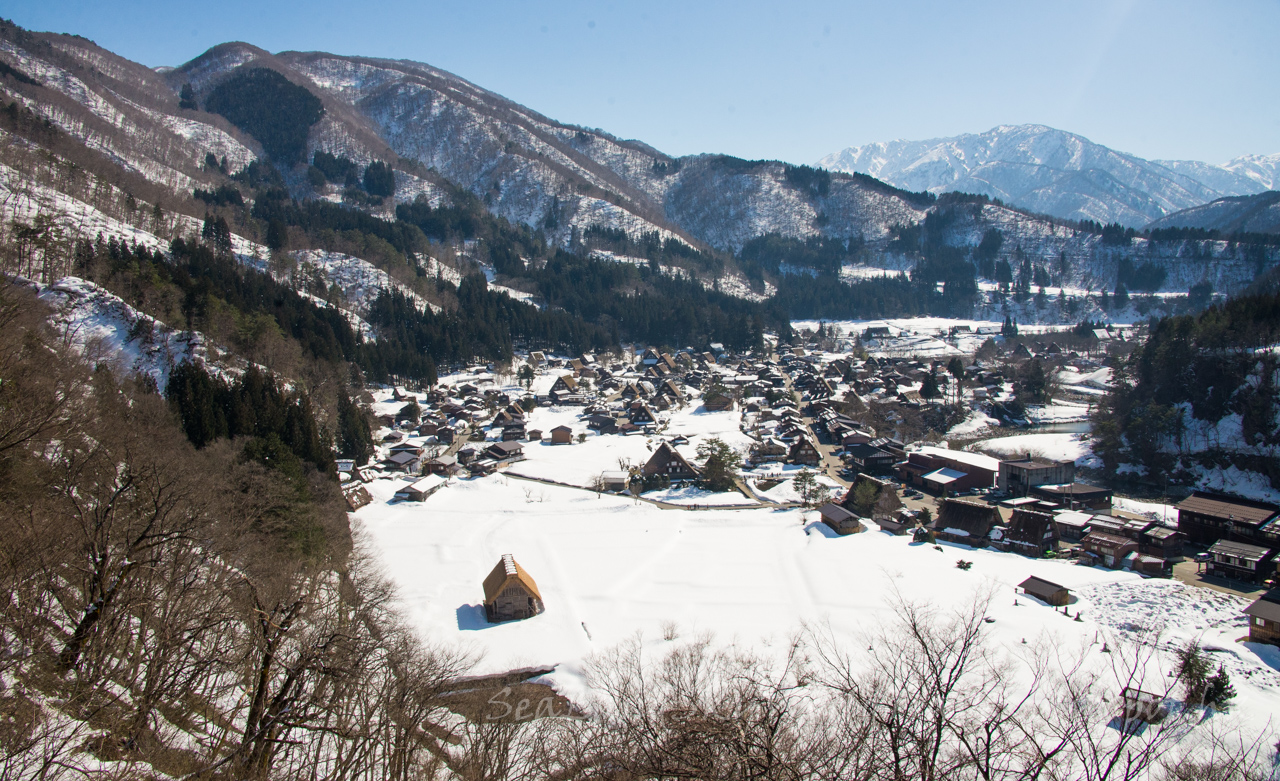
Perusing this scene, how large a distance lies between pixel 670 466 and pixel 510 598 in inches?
700

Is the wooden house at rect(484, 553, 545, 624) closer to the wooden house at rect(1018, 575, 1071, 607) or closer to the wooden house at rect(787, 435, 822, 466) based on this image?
the wooden house at rect(1018, 575, 1071, 607)

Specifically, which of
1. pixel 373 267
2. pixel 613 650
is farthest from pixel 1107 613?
pixel 373 267

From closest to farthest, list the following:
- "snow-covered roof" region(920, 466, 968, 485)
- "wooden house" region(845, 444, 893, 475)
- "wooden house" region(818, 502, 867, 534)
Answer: "wooden house" region(818, 502, 867, 534)
"snow-covered roof" region(920, 466, 968, 485)
"wooden house" region(845, 444, 893, 475)

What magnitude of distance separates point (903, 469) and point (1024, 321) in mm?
95451

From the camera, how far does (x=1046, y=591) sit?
17719 mm

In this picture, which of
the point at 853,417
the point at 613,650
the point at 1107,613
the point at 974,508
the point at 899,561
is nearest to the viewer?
the point at 613,650

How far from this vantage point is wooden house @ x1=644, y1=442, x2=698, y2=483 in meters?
33.2

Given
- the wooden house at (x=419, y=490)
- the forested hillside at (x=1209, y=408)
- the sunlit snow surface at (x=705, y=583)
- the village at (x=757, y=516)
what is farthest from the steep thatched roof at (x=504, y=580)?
the forested hillside at (x=1209, y=408)

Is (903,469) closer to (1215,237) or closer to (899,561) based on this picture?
(899,561)

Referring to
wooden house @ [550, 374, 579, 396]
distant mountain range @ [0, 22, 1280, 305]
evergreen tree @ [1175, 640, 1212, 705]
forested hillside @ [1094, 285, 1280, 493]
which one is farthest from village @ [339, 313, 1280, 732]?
distant mountain range @ [0, 22, 1280, 305]

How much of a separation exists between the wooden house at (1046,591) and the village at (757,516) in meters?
0.06

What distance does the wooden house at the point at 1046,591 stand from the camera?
1739cm

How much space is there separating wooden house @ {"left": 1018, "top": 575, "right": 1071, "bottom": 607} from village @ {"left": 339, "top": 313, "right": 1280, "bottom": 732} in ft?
0.19

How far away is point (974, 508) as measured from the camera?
987 inches
